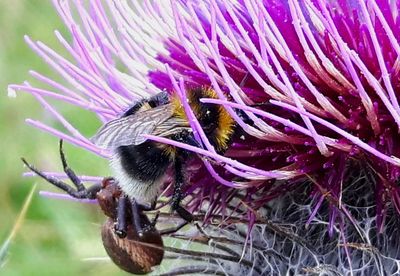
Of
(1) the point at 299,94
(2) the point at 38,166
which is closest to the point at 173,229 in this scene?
(1) the point at 299,94

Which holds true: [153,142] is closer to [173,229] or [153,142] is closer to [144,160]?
[144,160]

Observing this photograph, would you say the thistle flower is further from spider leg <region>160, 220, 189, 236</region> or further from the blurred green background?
the blurred green background

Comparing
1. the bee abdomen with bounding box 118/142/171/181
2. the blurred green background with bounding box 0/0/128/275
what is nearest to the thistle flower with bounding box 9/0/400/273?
the bee abdomen with bounding box 118/142/171/181

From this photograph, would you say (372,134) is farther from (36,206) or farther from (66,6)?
(36,206)

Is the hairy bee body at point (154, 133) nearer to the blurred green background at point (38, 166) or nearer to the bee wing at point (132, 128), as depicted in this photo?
the bee wing at point (132, 128)

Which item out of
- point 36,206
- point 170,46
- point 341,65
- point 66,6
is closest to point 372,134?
point 341,65
